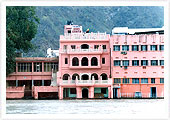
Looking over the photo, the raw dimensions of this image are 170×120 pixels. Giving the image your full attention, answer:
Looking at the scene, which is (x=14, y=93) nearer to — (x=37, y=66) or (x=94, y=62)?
(x=37, y=66)

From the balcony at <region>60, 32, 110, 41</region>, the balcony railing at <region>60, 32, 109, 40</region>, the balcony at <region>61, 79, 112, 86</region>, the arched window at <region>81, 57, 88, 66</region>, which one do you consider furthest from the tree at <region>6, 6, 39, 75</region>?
the balcony at <region>61, 79, 112, 86</region>

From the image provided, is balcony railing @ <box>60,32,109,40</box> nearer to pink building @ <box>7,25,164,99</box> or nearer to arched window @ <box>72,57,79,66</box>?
pink building @ <box>7,25,164,99</box>

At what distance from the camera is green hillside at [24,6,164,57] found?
108675mm

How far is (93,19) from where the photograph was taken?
12112 cm

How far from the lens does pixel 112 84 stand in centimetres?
5753

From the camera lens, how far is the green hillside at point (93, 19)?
108675mm

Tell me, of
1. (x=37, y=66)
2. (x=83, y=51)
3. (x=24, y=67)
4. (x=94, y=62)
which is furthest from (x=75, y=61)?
(x=24, y=67)

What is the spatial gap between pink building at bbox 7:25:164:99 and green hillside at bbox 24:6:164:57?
44.6 meters

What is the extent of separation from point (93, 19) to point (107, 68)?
62879mm

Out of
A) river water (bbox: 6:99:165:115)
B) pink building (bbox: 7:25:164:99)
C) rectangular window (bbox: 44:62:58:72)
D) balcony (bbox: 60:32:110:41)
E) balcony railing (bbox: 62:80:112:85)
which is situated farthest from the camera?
rectangular window (bbox: 44:62:58:72)

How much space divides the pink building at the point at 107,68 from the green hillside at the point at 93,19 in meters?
44.6

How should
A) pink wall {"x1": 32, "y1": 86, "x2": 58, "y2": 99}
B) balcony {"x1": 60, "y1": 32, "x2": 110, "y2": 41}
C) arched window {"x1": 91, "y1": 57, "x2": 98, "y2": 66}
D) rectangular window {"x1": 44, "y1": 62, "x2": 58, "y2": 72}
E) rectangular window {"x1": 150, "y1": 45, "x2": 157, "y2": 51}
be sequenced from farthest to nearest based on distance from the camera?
rectangular window {"x1": 44, "y1": 62, "x2": 58, "y2": 72}
arched window {"x1": 91, "y1": 57, "x2": 98, "y2": 66}
balcony {"x1": 60, "y1": 32, "x2": 110, "y2": 41}
rectangular window {"x1": 150, "y1": 45, "x2": 157, "y2": 51}
pink wall {"x1": 32, "y1": 86, "x2": 58, "y2": 99}

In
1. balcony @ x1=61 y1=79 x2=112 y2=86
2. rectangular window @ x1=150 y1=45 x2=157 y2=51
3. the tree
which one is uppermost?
the tree

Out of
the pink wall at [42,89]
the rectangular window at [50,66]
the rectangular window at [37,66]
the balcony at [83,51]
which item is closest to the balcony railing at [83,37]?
the balcony at [83,51]
